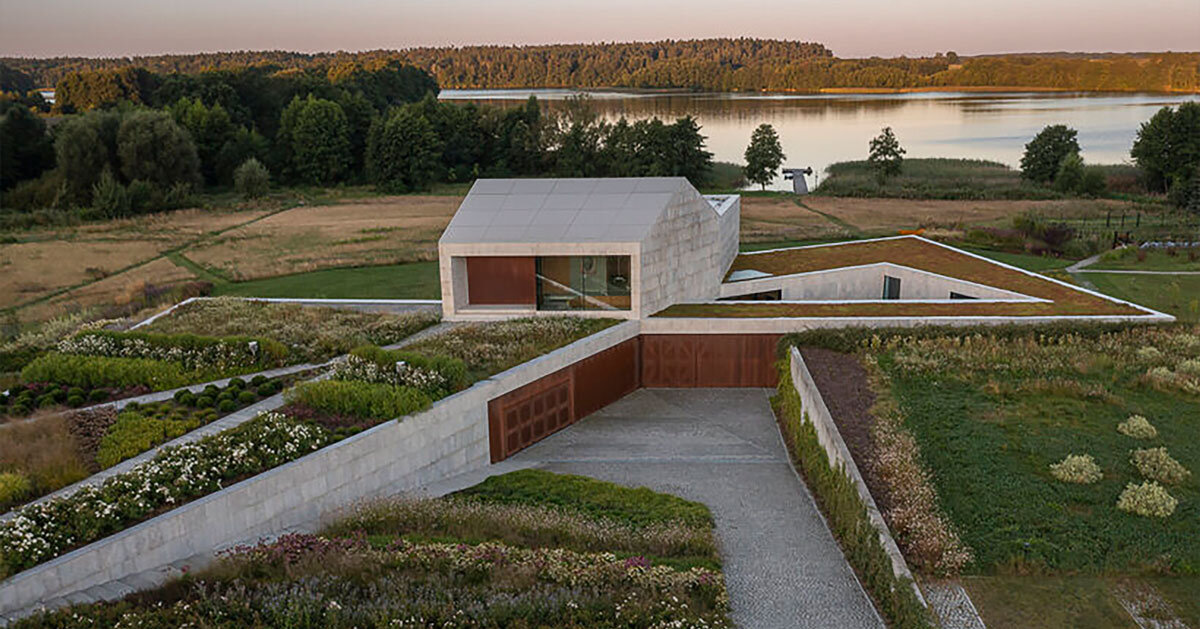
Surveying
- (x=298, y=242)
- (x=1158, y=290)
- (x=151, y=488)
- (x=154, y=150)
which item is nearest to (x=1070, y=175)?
(x=1158, y=290)

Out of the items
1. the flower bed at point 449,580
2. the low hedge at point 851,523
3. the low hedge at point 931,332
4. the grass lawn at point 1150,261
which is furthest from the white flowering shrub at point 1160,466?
the grass lawn at point 1150,261

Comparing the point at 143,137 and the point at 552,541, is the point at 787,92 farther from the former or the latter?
the point at 552,541

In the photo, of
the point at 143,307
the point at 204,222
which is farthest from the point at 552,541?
the point at 204,222

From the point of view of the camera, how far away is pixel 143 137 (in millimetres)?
63500

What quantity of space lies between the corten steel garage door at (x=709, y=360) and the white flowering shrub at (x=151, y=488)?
33.8 feet

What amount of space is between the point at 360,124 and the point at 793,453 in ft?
234

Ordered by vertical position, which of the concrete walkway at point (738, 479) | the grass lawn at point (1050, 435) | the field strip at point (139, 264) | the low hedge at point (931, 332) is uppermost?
the low hedge at point (931, 332)

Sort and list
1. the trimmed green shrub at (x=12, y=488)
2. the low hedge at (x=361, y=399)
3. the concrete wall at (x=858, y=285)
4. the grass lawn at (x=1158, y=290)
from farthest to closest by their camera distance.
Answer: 1. the concrete wall at (x=858, y=285)
2. the grass lawn at (x=1158, y=290)
3. the low hedge at (x=361, y=399)
4. the trimmed green shrub at (x=12, y=488)

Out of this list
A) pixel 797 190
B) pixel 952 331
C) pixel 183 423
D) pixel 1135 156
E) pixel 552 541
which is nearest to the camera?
pixel 552 541

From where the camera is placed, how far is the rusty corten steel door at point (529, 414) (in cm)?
1769

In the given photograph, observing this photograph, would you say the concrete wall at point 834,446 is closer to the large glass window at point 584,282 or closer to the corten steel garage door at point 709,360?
the corten steel garage door at point 709,360

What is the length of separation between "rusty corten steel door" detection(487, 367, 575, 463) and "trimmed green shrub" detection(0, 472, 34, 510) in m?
7.99

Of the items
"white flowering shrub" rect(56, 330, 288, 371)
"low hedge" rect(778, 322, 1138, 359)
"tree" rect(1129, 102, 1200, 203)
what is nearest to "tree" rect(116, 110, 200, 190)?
"white flowering shrub" rect(56, 330, 288, 371)

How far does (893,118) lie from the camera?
441ft
